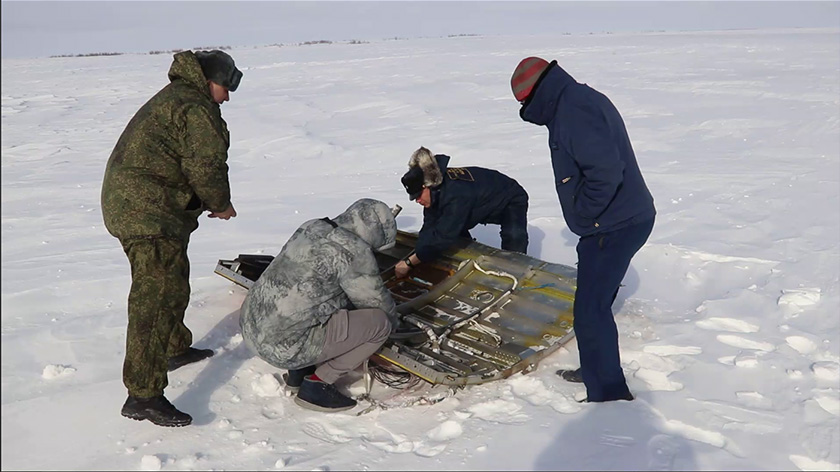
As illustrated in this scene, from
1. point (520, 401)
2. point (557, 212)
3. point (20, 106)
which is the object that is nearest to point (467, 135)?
point (557, 212)

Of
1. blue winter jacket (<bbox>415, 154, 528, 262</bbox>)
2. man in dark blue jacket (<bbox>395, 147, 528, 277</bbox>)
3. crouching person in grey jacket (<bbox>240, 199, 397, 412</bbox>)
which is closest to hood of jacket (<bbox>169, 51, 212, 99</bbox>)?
crouching person in grey jacket (<bbox>240, 199, 397, 412</bbox>)

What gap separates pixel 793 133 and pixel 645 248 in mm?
4935

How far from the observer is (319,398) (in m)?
3.54

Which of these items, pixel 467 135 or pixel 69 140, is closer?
pixel 467 135

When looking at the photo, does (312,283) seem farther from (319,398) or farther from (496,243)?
(496,243)

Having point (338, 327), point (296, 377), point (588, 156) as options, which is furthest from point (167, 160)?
point (588, 156)

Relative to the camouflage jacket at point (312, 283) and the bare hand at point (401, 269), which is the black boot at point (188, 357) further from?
the bare hand at point (401, 269)

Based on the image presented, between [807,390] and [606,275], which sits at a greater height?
[606,275]

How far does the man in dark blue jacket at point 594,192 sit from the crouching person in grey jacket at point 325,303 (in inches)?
35.9

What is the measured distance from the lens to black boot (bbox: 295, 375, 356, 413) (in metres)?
3.53

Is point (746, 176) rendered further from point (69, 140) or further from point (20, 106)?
point (20, 106)

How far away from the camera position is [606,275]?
Result: 3.23 meters

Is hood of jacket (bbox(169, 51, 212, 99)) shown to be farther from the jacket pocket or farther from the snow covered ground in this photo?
the snow covered ground

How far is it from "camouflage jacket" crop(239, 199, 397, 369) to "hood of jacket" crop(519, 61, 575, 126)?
0.89 metres
